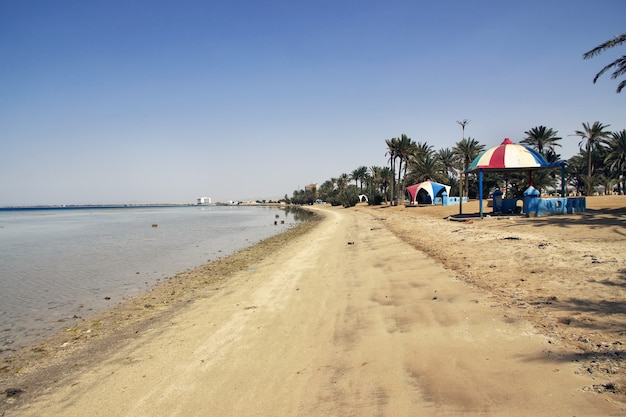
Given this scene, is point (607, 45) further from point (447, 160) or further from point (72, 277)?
point (447, 160)

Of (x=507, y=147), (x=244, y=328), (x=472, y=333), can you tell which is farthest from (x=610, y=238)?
(x=507, y=147)

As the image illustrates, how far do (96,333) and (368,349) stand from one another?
630 cm

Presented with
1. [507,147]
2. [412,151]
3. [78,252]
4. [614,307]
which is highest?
[412,151]

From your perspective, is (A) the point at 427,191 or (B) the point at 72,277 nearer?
(B) the point at 72,277

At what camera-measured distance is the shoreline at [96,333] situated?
6113 millimetres

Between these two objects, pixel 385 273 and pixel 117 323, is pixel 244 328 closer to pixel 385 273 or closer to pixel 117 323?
pixel 117 323

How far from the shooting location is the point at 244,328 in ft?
22.7

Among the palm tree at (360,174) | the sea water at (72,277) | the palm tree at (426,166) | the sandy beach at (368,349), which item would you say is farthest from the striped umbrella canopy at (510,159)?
the palm tree at (360,174)

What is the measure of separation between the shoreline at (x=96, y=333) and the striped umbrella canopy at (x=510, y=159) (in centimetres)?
1826

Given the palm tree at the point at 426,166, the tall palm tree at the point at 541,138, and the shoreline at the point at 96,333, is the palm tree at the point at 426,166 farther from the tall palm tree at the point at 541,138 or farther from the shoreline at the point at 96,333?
the shoreline at the point at 96,333

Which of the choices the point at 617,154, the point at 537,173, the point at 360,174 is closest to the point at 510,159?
the point at 537,173

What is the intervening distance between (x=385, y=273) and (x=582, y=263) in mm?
4611

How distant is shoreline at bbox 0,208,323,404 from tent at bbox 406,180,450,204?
3992cm

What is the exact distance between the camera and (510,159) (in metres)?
23.1
